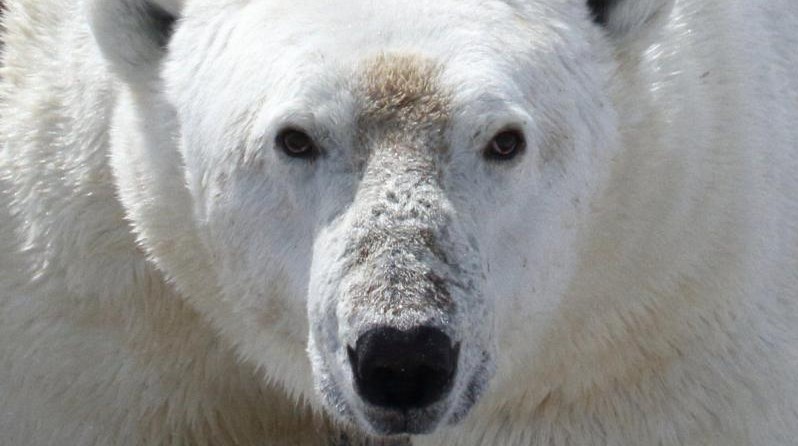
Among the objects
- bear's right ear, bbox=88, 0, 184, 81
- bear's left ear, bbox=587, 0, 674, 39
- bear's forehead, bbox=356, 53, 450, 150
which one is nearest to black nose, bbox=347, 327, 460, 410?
bear's forehead, bbox=356, 53, 450, 150

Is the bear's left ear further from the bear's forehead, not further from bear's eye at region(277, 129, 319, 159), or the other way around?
bear's eye at region(277, 129, 319, 159)

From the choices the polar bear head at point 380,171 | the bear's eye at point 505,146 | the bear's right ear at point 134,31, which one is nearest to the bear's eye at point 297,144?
the polar bear head at point 380,171

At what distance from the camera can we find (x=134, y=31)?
486 cm

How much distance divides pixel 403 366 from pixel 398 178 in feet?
1.60

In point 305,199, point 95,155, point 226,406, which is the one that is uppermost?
point 305,199

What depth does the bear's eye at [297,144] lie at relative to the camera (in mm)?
4168

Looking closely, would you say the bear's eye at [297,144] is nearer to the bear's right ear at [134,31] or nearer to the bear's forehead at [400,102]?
the bear's forehead at [400,102]

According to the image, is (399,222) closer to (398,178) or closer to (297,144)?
(398,178)

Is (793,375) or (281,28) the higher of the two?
(281,28)

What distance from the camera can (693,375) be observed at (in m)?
4.75

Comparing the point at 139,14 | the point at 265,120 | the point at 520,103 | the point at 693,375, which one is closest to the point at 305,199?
the point at 265,120

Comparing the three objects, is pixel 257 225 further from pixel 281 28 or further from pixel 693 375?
pixel 693 375

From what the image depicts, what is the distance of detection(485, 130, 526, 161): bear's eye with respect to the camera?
414 centimetres

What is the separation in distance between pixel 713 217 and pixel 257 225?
133cm
